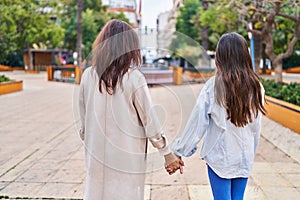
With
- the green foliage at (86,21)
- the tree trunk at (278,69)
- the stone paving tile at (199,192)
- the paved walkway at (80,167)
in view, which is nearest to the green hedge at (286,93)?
the tree trunk at (278,69)

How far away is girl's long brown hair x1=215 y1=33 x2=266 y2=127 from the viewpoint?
2.25 meters

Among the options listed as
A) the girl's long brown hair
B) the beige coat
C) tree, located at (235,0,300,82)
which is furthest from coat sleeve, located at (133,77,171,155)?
tree, located at (235,0,300,82)

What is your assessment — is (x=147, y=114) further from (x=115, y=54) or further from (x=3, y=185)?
(x=3, y=185)

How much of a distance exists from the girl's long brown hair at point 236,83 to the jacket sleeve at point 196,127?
89 mm

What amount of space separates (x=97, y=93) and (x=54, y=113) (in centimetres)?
769

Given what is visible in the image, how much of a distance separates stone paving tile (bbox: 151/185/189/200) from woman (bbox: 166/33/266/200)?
1.43m

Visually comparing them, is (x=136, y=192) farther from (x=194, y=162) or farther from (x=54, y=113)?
(x=54, y=113)

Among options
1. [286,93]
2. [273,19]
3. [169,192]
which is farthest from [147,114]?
[273,19]

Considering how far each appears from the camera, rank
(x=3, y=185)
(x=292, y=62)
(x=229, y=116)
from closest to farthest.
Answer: (x=229, y=116)
(x=3, y=185)
(x=292, y=62)

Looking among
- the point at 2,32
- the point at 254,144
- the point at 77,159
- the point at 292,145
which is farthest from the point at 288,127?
the point at 2,32

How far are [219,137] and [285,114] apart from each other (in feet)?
18.4

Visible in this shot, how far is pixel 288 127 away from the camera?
718cm

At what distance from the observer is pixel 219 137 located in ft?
7.45

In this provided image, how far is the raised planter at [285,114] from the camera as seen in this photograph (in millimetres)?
6812
